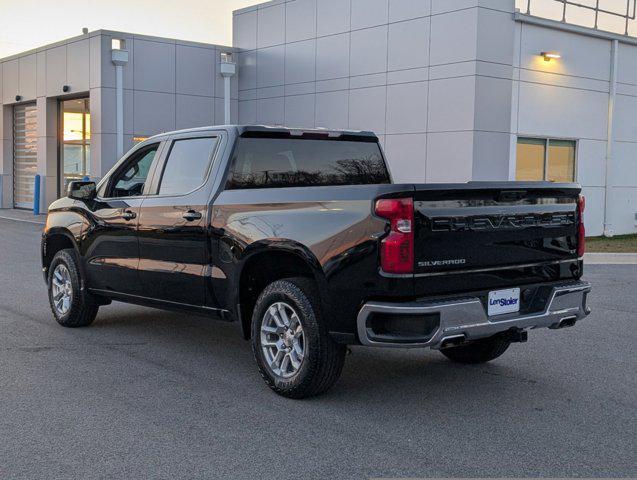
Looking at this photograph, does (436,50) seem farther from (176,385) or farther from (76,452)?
(76,452)

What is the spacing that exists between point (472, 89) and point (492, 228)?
49.2ft

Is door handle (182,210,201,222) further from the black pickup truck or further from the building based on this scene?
the building

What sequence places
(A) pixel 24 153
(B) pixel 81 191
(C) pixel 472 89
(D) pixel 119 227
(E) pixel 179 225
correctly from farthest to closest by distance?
1. (A) pixel 24 153
2. (C) pixel 472 89
3. (B) pixel 81 191
4. (D) pixel 119 227
5. (E) pixel 179 225

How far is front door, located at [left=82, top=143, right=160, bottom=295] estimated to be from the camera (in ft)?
24.4

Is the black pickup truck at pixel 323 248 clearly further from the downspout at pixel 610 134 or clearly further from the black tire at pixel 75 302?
the downspout at pixel 610 134

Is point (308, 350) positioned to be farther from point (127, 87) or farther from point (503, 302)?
point (127, 87)

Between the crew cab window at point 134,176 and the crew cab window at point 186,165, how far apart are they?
35cm

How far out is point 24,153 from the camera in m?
32.8

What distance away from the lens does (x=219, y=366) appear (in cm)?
681

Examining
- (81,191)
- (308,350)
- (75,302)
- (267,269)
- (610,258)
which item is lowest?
(610,258)

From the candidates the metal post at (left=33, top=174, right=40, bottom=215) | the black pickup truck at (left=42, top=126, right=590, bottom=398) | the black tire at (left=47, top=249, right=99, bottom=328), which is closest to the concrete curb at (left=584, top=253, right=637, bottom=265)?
the black pickup truck at (left=42, top=126, right=590, bottom=398)

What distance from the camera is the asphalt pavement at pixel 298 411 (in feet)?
14.8

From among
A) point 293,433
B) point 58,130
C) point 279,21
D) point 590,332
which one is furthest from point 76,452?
point 58,130

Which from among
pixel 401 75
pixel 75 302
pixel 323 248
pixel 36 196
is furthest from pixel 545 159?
pixel 36 196
